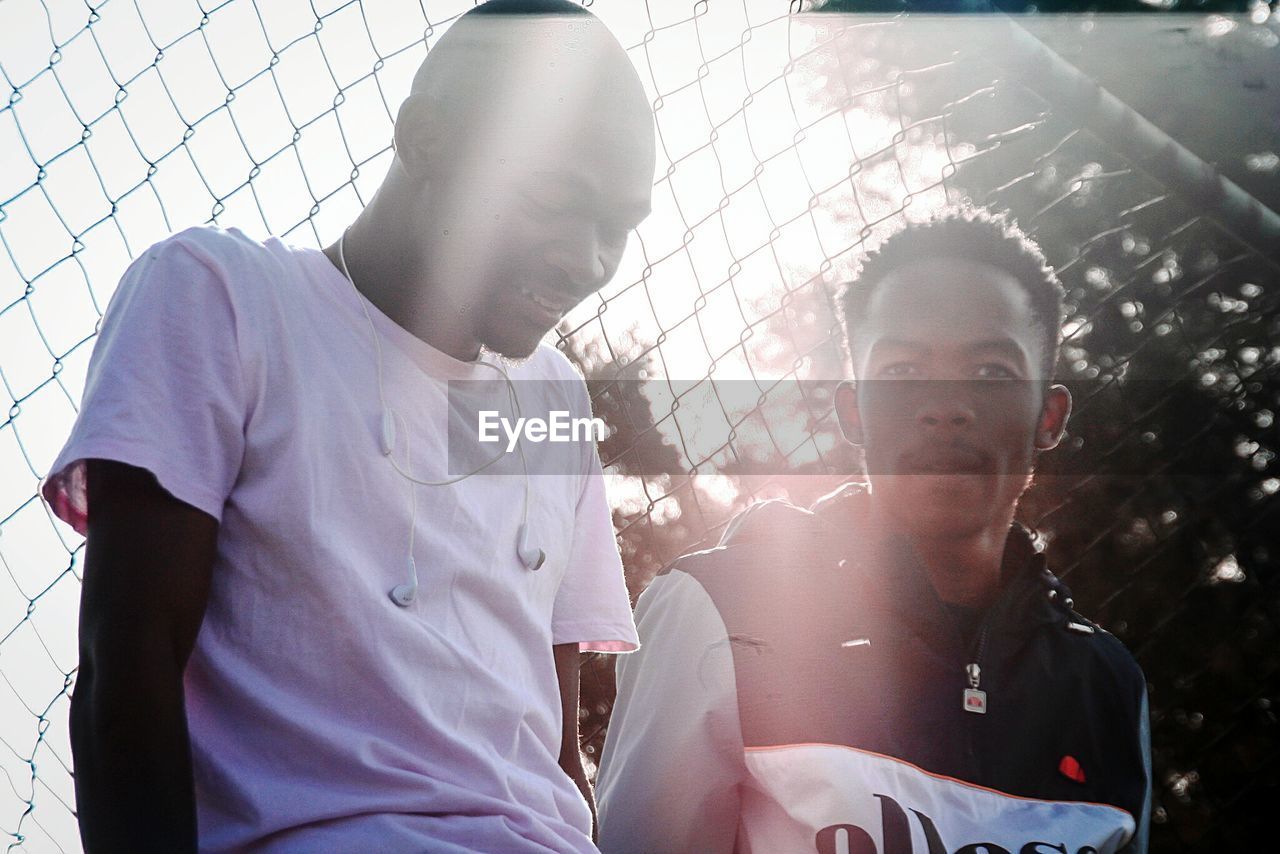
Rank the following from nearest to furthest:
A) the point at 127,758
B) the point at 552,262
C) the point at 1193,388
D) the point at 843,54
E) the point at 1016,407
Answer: the point at 127,758 → the point at 552,262 → the point at 1016,407 → the point at 843,54 → the point at 1193,388

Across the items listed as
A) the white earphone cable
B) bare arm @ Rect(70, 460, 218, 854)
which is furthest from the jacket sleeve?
bare arm @ Rect(70, 460, 218, 854)

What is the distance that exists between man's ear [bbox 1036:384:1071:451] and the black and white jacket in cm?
26

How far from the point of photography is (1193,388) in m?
3.31

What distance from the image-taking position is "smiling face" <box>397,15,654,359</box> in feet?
5.08

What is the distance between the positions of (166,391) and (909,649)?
1084mm

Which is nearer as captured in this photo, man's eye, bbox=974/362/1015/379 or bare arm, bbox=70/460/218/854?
bare arm, bbox=70/460/218/854

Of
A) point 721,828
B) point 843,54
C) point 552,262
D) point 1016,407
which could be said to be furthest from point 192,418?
point 843,54

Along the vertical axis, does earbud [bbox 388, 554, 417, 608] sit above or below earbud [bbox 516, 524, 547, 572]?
above

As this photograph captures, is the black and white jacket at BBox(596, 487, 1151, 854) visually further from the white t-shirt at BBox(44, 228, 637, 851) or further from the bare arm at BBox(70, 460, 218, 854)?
the bare arm at BBox(70, 460, 218, 854)

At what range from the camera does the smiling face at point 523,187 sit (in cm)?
155

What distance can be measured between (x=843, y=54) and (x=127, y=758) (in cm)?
198

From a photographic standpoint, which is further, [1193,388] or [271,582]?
[1193,388]

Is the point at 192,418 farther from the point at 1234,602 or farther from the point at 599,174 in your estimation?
the point at 1234,602

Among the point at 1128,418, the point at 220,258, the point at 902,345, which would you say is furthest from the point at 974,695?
the point at 1128,418
